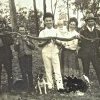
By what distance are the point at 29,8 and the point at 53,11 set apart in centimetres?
55

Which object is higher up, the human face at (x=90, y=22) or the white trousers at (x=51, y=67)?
the human face at (x=90, y=22)

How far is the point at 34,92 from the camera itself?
9430 mm

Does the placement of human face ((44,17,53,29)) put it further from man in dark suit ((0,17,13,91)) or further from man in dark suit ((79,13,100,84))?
man in dark suit ((0,17,13,91))

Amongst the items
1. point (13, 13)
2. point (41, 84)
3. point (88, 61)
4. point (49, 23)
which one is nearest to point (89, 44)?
point (88, 61)

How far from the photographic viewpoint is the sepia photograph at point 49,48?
30.8 feet

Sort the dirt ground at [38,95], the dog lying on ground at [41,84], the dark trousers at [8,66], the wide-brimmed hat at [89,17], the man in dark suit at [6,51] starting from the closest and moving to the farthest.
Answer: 1. the dirt ground at [38,95]
2. the dog lying on ground at [41,84]
3. the man in dark suit at [6,51]
4. the dark trousers at [8,66]
5. the wide-brimmed hat at [89,17]

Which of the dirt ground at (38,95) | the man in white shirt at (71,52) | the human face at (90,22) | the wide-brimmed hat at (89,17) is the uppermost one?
the wide-brimmed hat at (89,17)

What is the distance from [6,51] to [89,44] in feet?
6.14

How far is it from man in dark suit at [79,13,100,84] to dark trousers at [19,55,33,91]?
1.18 meters

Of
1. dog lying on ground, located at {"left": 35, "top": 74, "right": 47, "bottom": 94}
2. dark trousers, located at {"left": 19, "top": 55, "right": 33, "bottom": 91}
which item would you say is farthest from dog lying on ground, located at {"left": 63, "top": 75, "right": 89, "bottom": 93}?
dark trousers, located at {"left": 19, "top": 55, "right": 33, "bottom": 91}

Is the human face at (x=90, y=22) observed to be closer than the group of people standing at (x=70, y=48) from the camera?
No

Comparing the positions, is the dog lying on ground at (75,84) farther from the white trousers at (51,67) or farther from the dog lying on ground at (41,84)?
the dog lying on ground at (41,84)

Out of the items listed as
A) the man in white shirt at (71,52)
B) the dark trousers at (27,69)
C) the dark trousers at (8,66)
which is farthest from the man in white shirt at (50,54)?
the dark trousers at (8,66)

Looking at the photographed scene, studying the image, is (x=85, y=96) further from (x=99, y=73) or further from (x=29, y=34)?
(x=29, y=34)
